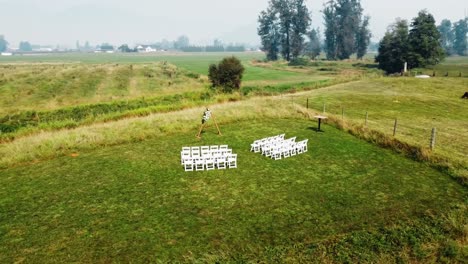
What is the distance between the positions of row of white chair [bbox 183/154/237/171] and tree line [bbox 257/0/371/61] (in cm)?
12703

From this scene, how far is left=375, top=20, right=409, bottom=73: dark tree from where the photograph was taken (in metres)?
80.2

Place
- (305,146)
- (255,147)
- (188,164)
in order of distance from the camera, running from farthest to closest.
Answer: (305,146) → (255,147) → (188,164)

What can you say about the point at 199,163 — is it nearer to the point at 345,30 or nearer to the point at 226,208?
the point at 226,208

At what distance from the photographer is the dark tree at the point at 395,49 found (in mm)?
80250

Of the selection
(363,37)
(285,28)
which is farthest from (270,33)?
(363,37)

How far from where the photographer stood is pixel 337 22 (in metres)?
149

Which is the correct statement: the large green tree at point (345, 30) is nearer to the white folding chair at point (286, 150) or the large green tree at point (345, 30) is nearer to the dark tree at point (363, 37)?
the dark tree at point (363, 37)

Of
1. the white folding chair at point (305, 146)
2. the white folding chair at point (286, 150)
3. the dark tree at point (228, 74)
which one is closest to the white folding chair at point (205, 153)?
the white folding chair at point (286, 150)

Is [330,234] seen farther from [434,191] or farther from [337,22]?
[337,22]

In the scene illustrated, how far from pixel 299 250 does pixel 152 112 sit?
29.2m

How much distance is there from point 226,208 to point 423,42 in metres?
80.5

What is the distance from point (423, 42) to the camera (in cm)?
7900

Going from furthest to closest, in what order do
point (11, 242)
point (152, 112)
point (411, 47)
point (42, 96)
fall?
point (411, 47)
point (42, 96)
point (152, 112)
point (11, 242)

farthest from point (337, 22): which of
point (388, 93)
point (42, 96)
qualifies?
point (42, 96)
